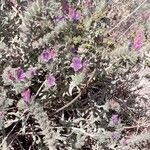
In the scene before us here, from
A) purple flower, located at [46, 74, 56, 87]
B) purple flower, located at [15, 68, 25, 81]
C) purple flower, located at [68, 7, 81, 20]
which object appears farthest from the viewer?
purple flower, located at [68, 7, 81, 20]

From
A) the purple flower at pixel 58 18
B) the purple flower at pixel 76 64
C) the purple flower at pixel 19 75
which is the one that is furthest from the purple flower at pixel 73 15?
the purple flower at pixel 19 75

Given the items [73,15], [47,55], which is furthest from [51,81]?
[73,15]

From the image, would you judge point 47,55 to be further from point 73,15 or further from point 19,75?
point 73,15

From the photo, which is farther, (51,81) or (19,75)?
(51,81)

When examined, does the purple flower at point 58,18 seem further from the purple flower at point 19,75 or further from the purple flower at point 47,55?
the purple flower at point 19,75

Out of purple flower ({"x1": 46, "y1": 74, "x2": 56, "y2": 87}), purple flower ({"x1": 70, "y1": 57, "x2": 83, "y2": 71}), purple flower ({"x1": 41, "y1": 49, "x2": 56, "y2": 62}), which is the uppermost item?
purple flower ({"x1": 41, "y1": 49, "x2": 56, "y2": 62})

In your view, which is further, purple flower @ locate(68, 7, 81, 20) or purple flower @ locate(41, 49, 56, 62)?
purple flower @ locate(68, 7, 81, 20)

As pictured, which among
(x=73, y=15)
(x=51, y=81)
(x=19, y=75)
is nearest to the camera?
(x=19, y=75)

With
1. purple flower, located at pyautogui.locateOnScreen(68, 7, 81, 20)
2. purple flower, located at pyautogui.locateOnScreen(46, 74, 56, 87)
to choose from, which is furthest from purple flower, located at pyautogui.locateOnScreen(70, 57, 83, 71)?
purple flower, located at pyautogui.locateOnScreen(68, 7, 81, 20)

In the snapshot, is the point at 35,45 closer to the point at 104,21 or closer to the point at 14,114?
the point at 14,114

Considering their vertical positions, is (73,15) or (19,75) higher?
(73,15)

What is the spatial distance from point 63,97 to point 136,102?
0.64 m

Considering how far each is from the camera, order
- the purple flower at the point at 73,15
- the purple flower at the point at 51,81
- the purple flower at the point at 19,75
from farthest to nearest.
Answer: the purple flower at the point at 73,15 < the purple flower at the point at 51,81 < the purple flower at the point at 19,75

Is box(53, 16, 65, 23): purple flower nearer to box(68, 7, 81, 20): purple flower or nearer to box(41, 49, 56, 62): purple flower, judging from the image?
box(68, 7, 81, 20): purple flower
